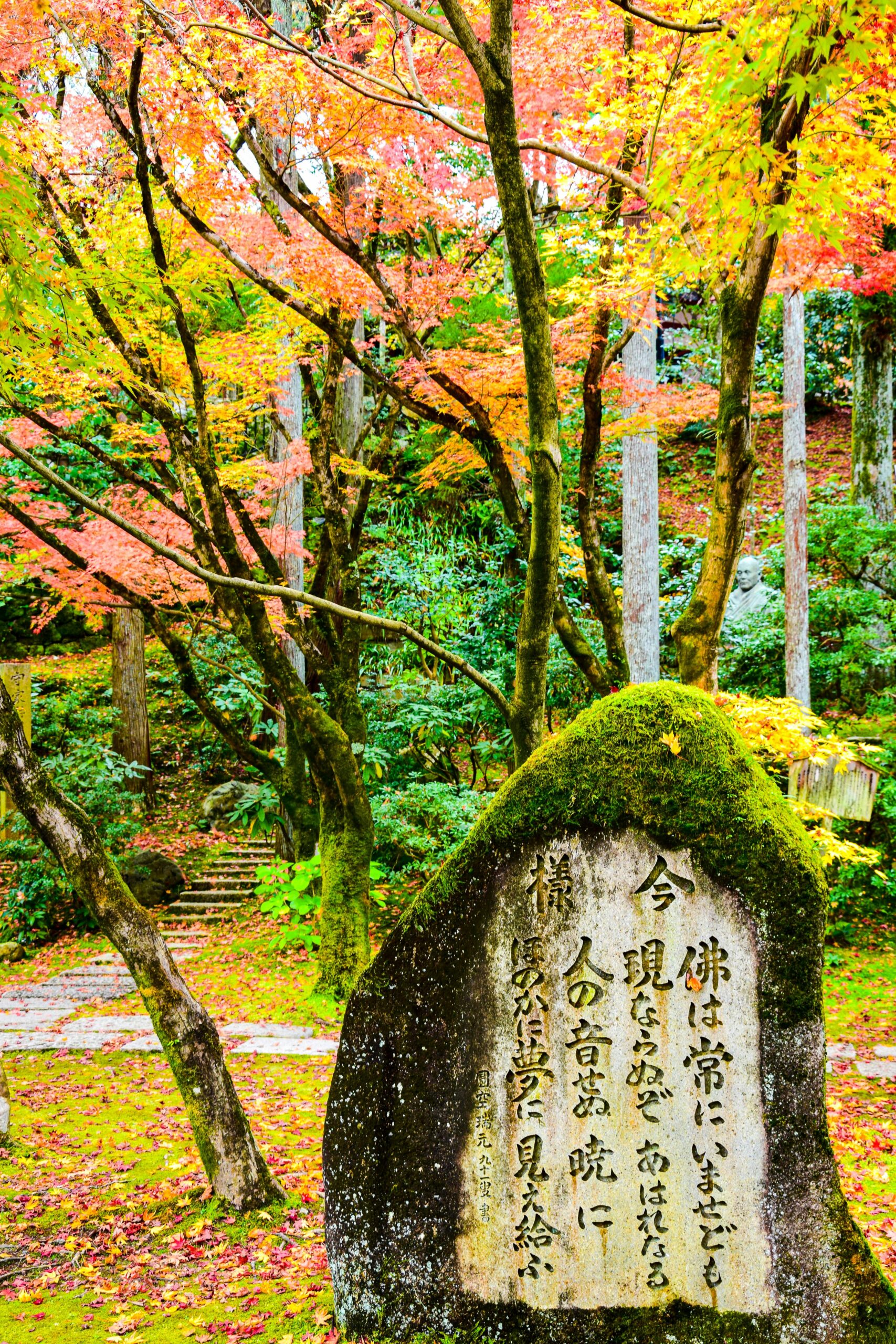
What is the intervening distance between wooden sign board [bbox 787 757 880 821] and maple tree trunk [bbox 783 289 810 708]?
392 cm

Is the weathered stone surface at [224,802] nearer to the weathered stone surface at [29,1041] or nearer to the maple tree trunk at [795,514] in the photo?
the weathered stone surface at [29,1041]

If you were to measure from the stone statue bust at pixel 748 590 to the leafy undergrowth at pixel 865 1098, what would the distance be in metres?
5.55

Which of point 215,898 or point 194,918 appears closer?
point 194,918

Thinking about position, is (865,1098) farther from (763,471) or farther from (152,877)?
(763,471)

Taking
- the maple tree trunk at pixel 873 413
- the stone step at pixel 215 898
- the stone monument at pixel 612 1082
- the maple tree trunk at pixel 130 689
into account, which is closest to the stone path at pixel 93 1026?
the stone step at pixel 215 898

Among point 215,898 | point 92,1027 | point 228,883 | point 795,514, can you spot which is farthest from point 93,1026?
point 795,514

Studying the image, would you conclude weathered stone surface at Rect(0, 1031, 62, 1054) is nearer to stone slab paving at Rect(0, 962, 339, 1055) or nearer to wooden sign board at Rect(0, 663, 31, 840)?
stone slab paving at Rect(0, 962, 339, 1055)

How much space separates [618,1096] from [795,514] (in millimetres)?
9447

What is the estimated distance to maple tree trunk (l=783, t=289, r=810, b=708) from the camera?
10359 millimetres

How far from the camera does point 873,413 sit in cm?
1227

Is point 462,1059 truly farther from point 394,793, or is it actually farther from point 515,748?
point 394,793

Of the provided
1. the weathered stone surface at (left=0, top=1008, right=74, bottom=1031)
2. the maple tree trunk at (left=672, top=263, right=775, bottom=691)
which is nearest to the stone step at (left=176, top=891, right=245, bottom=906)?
the weathered stone surface at (left=0, top=1008, right=74, bottom=1031)

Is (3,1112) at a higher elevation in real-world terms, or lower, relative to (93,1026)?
higher

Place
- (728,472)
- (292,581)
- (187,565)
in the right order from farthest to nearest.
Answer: (292,581), (728,472), (187,565)
